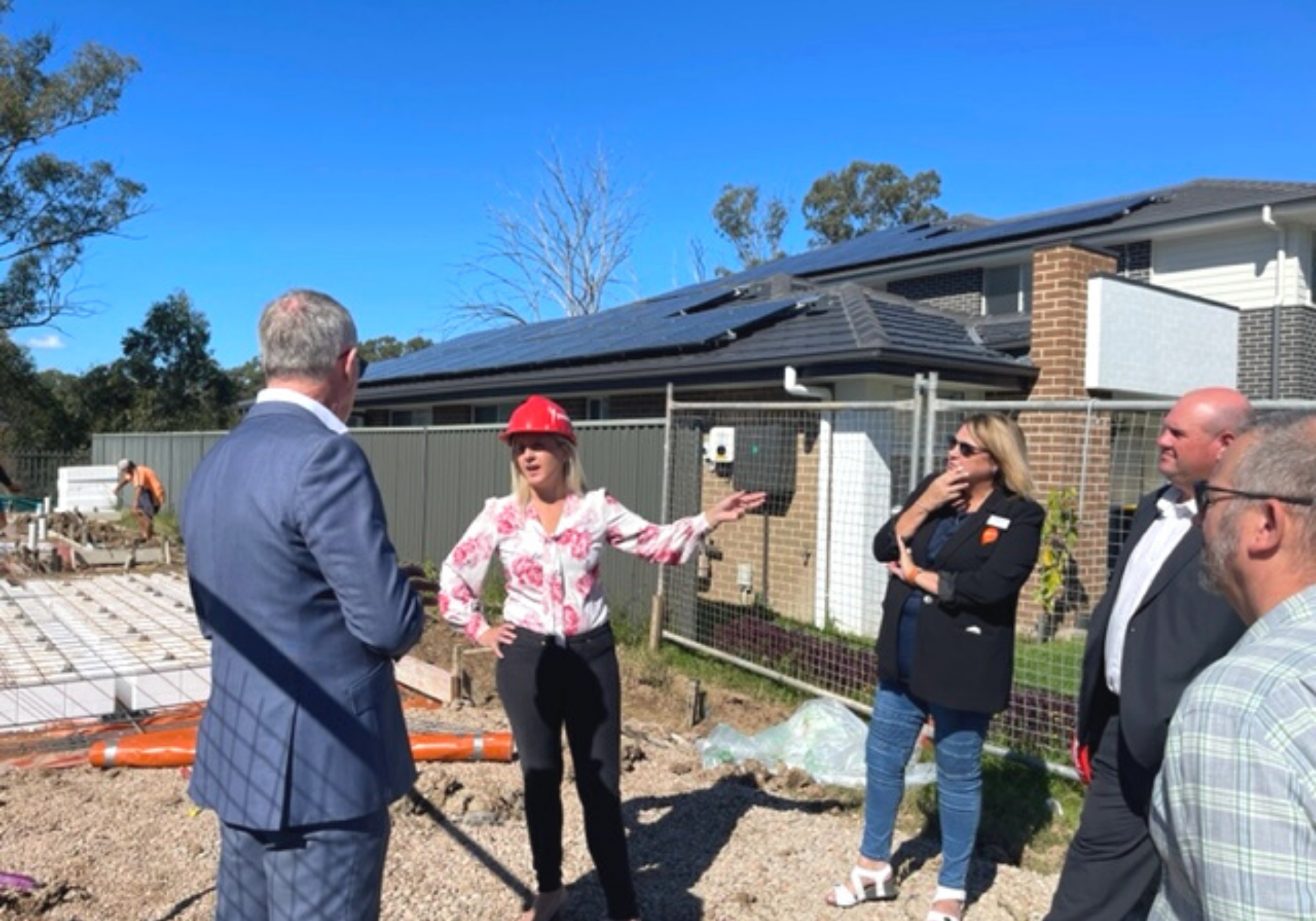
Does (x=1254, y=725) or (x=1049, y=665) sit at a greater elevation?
(x=1254, y=725)

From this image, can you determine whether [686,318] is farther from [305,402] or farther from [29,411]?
[29,411]

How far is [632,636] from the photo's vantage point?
8.62 metres

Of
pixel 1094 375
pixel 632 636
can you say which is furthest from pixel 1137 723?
pixel 1094 375

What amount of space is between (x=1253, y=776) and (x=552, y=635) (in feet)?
8.47

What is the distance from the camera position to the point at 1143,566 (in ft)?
9.53

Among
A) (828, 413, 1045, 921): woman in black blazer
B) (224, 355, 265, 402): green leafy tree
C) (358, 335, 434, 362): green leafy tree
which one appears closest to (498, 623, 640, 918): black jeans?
(828, 413, 1045, 921): woman in black blazer

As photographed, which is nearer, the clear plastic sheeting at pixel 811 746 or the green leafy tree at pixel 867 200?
the clear plastic sheeting at pixel 811 746

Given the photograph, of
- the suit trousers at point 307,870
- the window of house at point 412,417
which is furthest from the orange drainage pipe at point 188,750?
the window of house at point 412,417

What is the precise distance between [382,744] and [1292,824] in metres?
1.72

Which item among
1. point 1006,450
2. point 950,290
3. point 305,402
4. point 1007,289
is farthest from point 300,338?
point 950,290

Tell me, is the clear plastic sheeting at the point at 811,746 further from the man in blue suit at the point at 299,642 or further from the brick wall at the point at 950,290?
the brick wall at the point at 950,290

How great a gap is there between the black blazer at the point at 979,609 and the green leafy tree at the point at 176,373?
32.4 m

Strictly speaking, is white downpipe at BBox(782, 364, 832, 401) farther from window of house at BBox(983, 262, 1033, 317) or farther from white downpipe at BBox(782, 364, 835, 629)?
window of house at BBox(983, 262, 1033, 317)

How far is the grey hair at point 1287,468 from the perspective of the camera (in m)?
1.35
